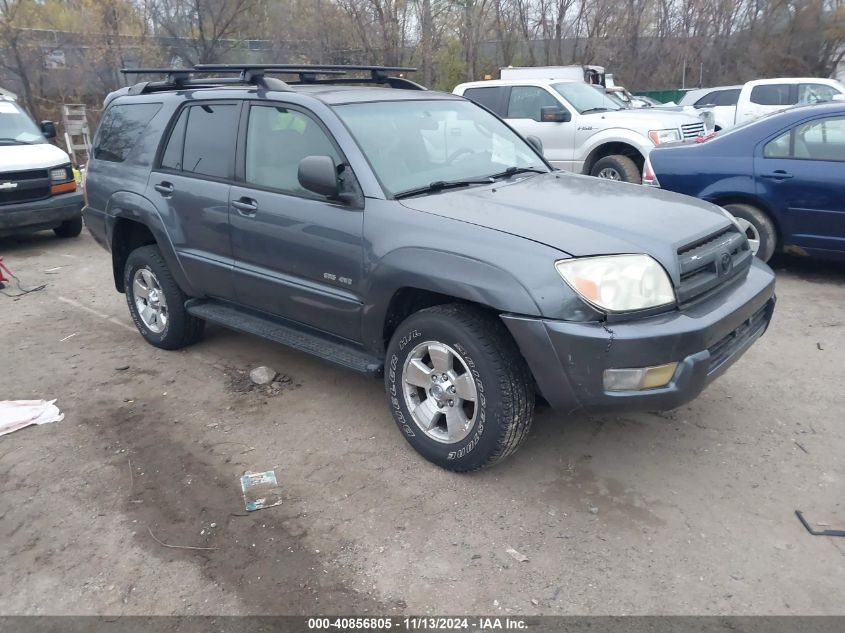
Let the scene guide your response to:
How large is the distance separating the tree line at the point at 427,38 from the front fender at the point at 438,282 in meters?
19.3

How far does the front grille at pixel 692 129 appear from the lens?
1001 cm

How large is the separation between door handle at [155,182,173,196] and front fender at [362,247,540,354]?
1.98 metres

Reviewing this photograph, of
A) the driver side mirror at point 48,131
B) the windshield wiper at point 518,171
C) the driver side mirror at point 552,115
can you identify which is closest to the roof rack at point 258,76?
the windshield wiper at point 518,171

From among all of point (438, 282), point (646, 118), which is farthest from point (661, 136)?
point (438, 282)

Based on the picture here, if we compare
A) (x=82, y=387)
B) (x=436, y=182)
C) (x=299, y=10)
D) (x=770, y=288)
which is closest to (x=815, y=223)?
(x=770, y=288)

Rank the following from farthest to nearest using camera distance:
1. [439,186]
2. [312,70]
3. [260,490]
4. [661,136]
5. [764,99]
Result: 1. [764,99]
2. [661,136]
3. [312,70]
4. [439,186]
5. [260,490]

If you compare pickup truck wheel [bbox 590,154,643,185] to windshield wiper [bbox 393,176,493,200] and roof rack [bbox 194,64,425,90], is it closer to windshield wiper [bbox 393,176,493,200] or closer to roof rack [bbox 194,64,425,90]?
roof rack [bbox 194,64,425,90]

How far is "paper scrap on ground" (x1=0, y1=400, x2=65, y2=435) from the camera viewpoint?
427 cm

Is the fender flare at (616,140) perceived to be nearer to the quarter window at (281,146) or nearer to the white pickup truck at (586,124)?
the white pickup truck at (586,124)

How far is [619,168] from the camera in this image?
977 centimetres

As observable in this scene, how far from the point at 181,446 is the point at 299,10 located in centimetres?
2324

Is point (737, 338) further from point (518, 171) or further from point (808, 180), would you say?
point (808, 180)

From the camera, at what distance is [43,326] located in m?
6.14

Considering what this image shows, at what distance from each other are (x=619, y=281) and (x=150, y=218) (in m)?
3.43
